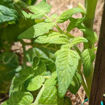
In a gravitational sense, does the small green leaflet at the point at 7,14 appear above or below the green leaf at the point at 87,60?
above

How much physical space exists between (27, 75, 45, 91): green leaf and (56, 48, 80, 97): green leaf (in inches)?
6.4

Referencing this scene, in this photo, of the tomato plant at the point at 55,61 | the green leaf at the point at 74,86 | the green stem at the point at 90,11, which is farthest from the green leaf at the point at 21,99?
the green stem at the point at 90,11

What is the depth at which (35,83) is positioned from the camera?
107 cm

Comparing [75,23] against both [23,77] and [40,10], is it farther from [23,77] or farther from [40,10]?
[23,77]

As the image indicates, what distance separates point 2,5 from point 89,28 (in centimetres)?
38

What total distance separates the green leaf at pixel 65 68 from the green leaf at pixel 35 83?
16 centimetres

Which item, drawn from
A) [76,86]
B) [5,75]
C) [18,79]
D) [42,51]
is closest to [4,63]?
[5,75]

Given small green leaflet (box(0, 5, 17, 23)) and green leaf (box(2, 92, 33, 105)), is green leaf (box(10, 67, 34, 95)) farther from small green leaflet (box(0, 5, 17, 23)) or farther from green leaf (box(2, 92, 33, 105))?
small green leaflet (box(0, 5, 17, 23))

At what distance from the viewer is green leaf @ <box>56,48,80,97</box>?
0.89m

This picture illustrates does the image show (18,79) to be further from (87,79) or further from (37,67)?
(87,79)

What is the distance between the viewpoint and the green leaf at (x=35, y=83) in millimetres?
1060

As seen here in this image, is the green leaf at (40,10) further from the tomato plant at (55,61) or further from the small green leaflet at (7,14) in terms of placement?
the small green leaflet at (7,14)

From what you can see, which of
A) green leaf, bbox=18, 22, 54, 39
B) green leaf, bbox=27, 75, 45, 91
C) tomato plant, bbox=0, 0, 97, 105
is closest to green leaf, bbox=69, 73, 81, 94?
tomato plant, bbox=0, 0, 97, 105

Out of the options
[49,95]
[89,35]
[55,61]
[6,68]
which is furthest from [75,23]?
[6,68]
